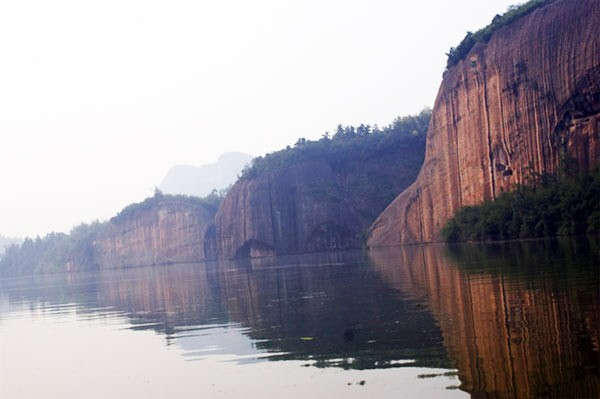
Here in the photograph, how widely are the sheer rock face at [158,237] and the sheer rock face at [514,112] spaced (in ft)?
218

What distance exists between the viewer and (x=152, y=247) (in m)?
151

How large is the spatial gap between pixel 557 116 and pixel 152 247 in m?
108

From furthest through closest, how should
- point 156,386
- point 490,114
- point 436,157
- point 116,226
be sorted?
point 116,226 < point 436,157 < point 490,114 < point 156,386

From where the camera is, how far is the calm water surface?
9523 mm

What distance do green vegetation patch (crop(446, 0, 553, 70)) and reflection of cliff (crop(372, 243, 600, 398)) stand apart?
1769 inches

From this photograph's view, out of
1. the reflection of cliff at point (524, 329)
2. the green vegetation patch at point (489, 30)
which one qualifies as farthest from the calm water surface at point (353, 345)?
the green vegetation patch at point (489, 30)

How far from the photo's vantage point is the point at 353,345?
12.9m

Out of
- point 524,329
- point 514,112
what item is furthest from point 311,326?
point 514,112

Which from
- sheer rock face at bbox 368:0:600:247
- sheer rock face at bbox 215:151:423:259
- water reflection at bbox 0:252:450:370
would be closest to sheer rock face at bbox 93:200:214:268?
sheer rock face at bbox 215:151:423:259

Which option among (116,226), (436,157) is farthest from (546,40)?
(116,226)

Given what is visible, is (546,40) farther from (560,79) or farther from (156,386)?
(156,386)

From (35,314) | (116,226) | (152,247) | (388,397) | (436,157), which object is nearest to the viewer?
(388,397)

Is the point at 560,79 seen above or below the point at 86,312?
above

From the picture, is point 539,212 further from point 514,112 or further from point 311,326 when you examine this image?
point 311,326
